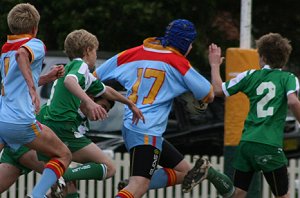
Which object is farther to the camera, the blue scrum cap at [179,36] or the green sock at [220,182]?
the green sock at [220,182]

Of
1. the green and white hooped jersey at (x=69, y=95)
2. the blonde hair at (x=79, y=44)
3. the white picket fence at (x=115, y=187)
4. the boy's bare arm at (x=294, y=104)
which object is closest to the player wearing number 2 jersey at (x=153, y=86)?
the green and white hooped jersey at (x=69, y=95)

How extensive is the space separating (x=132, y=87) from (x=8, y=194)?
3.33 m

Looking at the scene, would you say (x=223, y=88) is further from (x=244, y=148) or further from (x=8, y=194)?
(x=8, y=194)

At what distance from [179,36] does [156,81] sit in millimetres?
438

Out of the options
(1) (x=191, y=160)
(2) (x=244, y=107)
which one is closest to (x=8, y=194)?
(1) (x=191, y=160)

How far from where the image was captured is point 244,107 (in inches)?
455

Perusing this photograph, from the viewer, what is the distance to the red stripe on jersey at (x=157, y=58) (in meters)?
9.27

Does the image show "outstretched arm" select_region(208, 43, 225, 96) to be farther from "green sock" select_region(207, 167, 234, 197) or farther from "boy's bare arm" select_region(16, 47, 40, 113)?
"boy's bare arm" select_region(16, 47, 40, 113)

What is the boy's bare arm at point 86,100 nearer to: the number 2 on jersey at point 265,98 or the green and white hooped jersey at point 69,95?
the green and white hooped jersey at point 69,95

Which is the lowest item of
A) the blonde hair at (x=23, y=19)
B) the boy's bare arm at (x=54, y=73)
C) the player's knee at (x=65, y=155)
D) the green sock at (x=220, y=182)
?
the green sock at (x=220, y=182)

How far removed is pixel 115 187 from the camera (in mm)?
12000

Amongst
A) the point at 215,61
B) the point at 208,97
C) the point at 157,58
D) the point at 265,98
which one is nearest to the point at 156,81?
the point at 157,58

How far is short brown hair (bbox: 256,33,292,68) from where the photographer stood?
9.55 meters

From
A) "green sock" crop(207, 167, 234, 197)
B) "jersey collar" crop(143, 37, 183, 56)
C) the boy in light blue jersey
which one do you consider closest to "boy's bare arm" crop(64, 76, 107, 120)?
the boy in light blue jersey
